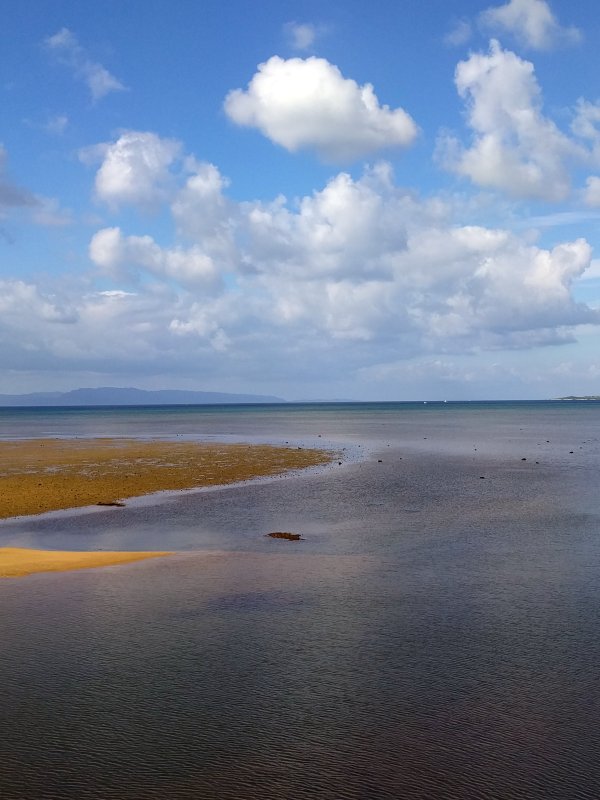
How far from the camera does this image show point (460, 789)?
936 centimetres

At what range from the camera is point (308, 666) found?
44.9ft

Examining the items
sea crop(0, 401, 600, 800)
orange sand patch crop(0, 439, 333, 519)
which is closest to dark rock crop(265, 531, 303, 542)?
sea crop(0, 401, 600, 800)

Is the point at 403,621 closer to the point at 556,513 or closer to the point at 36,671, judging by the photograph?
the point at 36,671

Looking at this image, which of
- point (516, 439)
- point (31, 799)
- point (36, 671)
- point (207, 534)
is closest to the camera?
point (31, 799)

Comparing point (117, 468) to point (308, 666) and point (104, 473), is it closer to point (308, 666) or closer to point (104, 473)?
point (104, 473)

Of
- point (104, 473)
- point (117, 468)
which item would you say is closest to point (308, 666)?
point (104, 473)

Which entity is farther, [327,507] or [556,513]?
[327,507]

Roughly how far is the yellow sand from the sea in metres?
0.86

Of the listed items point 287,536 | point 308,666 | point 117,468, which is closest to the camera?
point 308,666

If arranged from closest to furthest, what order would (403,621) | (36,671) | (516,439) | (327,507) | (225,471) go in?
1. (36,671)
2. (403,621)
3. (327,507)
4. (225,471)
5. (516,439)

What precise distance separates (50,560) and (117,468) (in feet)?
100

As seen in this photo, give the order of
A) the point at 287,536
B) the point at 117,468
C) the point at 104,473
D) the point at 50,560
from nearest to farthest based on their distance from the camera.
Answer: the point at 50,560, the point at 287,536, the point at 104,473, the point at 117,468

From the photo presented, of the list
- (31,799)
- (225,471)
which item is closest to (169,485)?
(225,471)

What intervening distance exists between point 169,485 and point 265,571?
75.1 ft
